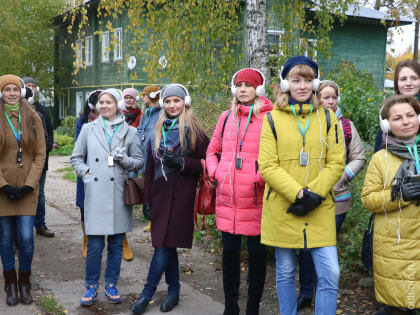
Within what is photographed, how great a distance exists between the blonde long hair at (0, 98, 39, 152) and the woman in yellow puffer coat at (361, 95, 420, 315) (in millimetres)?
3416

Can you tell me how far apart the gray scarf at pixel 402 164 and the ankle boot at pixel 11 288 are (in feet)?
12.5

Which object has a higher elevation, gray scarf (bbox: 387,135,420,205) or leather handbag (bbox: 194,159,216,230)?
gray scarf (bbox: 387,135,420,205)

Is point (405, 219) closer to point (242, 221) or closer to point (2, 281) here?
point (242, 221)

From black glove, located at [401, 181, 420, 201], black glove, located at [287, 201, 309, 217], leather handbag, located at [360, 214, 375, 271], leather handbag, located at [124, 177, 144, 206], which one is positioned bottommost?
leather handbag, located at [360, 214, 375, 271]

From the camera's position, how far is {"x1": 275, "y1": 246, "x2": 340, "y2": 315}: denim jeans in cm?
408

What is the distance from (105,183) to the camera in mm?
5371

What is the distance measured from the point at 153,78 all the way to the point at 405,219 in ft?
22.4

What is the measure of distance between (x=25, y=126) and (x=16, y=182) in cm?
59

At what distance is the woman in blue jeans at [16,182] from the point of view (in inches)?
211

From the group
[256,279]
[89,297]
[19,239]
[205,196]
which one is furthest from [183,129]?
[19,239]

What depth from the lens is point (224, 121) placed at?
16.0ft

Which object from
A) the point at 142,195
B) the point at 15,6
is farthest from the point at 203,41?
the point at 15,6

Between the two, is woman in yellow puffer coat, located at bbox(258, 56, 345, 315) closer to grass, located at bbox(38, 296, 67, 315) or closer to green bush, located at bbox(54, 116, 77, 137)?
grass, located at bbox(38, 296, 67, 315)

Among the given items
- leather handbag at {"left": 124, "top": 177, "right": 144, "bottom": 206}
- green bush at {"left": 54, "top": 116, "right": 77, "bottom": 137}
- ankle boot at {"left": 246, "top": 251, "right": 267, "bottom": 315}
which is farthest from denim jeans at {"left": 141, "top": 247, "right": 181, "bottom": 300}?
green bush at {"left": 54, "top": 116, "right": 77, "bottom": 137}
